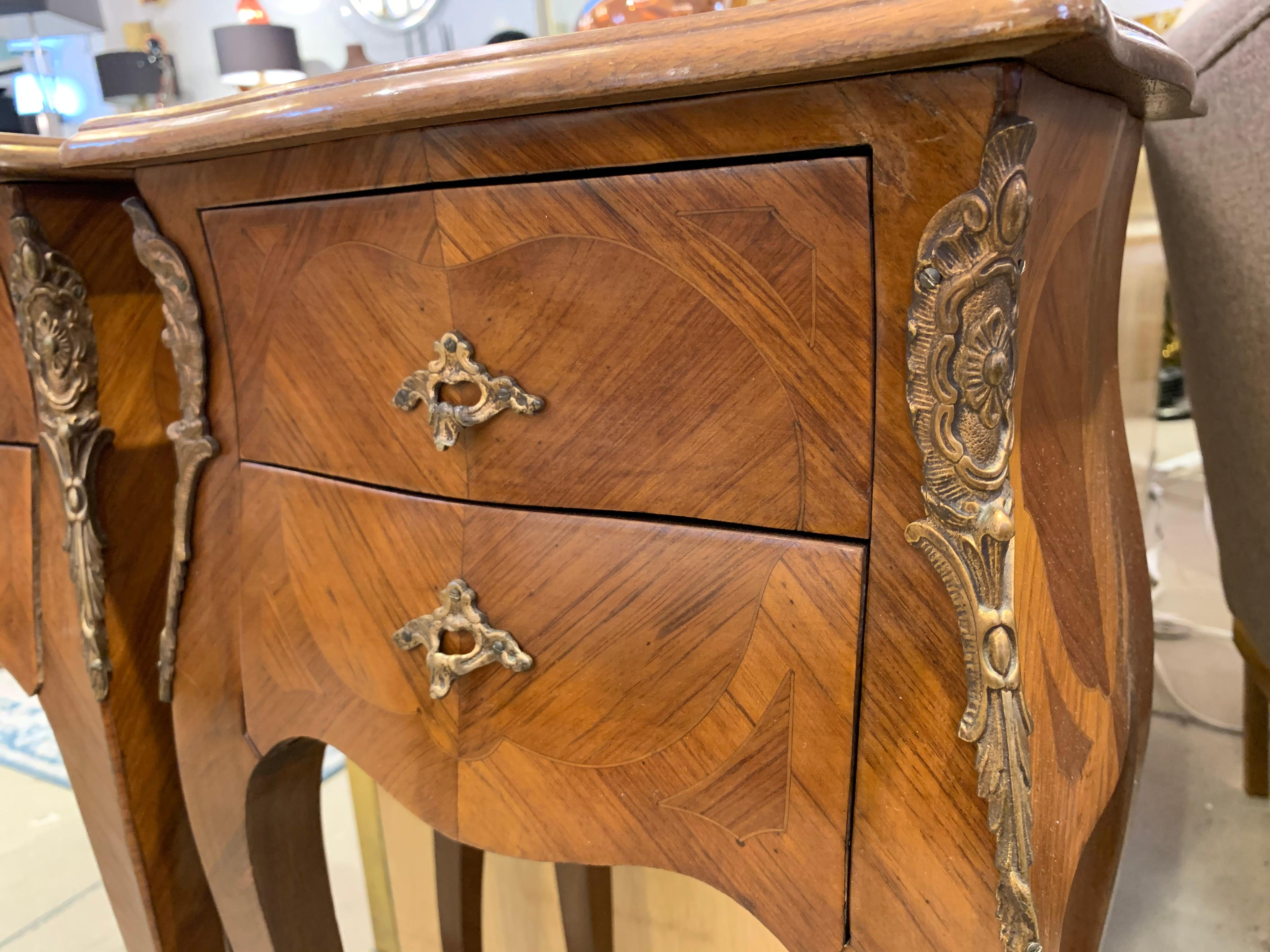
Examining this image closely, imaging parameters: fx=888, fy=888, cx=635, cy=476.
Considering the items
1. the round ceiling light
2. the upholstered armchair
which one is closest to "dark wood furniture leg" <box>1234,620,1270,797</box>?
the upholstered armchair

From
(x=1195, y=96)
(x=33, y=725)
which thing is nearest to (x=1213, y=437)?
(x=1195, y=96)

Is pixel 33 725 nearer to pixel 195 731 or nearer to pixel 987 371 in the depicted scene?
pixel 195 731

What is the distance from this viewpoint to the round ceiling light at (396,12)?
2025 mm

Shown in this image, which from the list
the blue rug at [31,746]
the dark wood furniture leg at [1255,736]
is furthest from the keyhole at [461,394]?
the blue rug at [31,746]

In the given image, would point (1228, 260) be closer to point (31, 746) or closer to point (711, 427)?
point (711, 427)

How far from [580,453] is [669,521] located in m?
0.05

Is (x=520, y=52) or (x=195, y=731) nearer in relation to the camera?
(x=520, y=52)

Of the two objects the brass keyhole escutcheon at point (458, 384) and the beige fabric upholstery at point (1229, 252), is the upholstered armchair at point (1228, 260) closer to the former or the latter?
the beige fabric upholstery at point (1229, 252)

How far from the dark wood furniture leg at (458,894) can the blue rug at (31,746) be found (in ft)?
2.16

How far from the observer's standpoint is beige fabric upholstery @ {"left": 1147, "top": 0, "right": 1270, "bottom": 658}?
0.69 meters

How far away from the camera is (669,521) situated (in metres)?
0.42

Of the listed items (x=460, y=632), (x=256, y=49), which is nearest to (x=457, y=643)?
(x=460, y=632)

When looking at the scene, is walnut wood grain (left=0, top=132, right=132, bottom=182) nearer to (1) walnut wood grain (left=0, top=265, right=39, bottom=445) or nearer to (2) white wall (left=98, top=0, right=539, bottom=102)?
(1) walnut wood grain (left=0, top=265, right=39, bottom=445)

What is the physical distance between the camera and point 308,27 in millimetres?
2465
